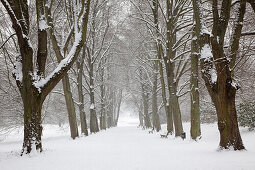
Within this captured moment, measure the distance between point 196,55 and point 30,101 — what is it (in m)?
7.69

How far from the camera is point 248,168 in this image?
4.30 meters

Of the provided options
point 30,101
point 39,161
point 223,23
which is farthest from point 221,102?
point 30,101

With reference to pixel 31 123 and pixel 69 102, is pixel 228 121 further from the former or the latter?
pixel 69 102

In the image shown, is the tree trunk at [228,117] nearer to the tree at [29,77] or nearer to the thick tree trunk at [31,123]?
the tree at [29,77]

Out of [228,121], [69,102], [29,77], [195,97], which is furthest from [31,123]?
[195,97]

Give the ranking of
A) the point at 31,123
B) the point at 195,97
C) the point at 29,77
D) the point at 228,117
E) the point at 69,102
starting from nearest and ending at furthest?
1. the point at 228,117
2. the point at 31,123
3. the point at 29,77
4. the point at 195,97
5. the point at 69,102

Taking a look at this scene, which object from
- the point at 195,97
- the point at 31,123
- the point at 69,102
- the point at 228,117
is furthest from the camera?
the point at 69,102

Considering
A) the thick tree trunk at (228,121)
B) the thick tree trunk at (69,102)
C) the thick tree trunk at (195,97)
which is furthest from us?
the thick tree trunk at (69,102)

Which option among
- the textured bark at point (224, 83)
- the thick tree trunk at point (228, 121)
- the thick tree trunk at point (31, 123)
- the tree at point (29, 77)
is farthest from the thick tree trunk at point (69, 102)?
the thick tree trunk at point (228, 121)

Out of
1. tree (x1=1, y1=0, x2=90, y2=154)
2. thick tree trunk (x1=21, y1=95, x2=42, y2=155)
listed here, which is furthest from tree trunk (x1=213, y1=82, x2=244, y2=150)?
thick tree trunk (x1=21, y1=95, x2=42, y2=155)

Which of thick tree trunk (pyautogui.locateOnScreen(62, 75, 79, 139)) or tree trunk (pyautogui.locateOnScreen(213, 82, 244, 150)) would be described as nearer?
tree trunk (pyautogui.locateOnScreen(213, 82, 244, 150))

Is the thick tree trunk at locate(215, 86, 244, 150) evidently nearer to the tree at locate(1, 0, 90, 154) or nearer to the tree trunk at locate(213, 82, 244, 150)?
the tree trunk at locate(213, 82, 244, 150)

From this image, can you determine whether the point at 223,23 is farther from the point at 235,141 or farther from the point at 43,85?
the point at 43,85

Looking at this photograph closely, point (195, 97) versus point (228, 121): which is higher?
point (195, 97)
